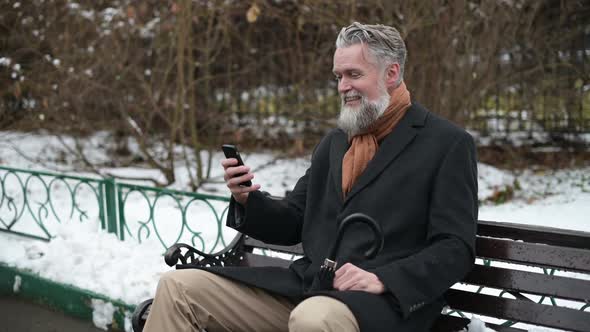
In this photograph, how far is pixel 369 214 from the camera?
8.73 feet

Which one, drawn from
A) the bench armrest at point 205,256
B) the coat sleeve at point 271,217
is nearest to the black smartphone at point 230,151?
the coat sleeve at point 271,217

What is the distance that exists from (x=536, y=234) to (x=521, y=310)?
31 cm

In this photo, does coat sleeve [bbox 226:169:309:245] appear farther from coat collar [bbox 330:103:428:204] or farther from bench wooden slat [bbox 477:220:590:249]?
bench wooden slat [bbox 477:220:590:249]

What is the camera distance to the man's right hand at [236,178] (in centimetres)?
284

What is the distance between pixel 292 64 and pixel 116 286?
515 cm

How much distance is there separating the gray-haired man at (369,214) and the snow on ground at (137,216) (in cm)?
46

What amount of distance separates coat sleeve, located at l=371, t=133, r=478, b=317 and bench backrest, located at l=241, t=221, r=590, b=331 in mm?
250

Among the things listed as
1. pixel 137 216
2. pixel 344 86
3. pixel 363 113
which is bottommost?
pixel 137 216

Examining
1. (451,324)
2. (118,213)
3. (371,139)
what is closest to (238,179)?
(371,139)

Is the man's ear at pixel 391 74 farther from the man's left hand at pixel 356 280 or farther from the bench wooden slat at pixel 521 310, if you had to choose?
the bench wooden slat at pixel 521 310

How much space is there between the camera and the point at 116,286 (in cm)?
415

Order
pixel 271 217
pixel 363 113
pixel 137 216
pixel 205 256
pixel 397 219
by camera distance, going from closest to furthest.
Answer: pixel 397 219 < pixel 363 113 < pixel 271 217 < pixel 205 256 < pixel 137 216

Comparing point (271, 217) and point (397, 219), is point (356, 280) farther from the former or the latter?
point (271, 217)

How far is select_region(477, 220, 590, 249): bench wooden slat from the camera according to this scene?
8.56 feet
